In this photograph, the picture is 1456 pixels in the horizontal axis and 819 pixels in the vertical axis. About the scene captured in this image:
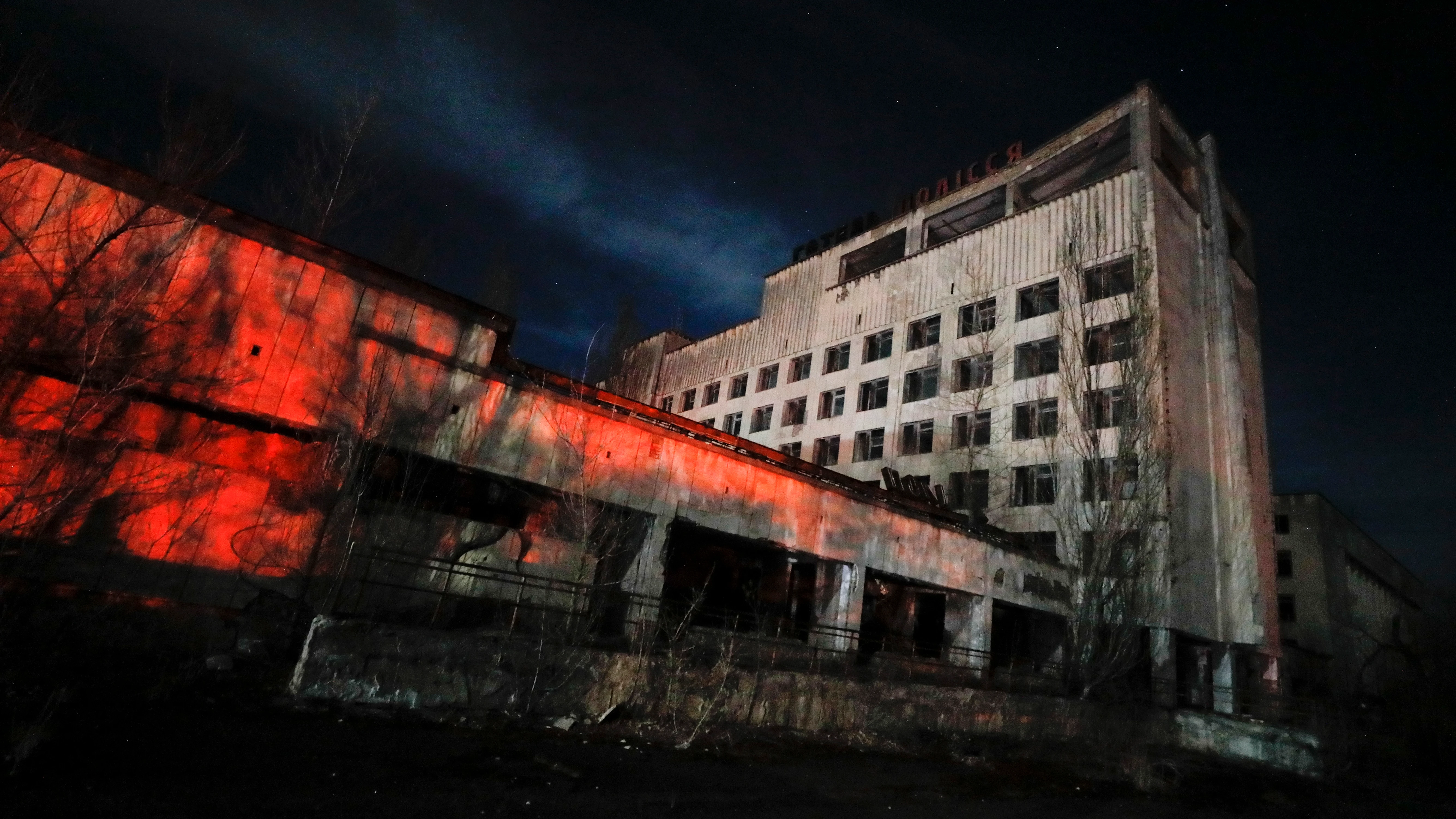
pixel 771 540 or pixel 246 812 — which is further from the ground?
pixel 771 540

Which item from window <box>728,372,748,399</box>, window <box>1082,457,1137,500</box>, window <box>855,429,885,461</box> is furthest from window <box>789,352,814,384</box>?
window <box>1082,457,1137,500</box>

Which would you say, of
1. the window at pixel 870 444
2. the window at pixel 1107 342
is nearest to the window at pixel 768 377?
the window at pixel 870 444

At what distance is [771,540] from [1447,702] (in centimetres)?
2430

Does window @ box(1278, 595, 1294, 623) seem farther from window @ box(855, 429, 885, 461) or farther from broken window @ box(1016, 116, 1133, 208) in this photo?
broken window @ box(1016, 116, 1133, 208)

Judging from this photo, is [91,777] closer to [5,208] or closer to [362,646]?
[362,646]

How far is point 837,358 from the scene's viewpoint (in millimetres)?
35969

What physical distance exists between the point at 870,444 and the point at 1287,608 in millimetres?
29544

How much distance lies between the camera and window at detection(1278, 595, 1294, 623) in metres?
38.9

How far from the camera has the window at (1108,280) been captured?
25.8m

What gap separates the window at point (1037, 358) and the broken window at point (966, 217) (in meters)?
7.47

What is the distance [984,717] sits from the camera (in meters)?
13.5

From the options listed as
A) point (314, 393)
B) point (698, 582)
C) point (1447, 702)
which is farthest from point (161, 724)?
point (1447, 702)

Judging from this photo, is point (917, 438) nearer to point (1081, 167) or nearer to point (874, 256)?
point (874, 256)

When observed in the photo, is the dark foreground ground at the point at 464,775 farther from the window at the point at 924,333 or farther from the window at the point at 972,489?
the window at the point at 924,333
